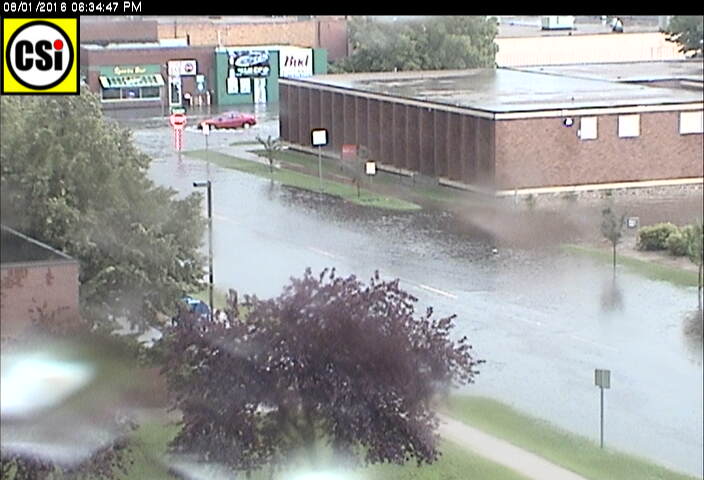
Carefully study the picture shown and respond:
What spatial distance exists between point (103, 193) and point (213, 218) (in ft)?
0.75

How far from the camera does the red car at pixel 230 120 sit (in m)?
2.22

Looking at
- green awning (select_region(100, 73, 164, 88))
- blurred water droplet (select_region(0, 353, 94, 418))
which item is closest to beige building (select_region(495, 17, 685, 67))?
green awning (select_region(100, 73, 164, 88))

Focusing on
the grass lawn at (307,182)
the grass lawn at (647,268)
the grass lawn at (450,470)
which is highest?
the grass lawn at (307,182)

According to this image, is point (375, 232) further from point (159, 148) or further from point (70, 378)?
point (70, 378)

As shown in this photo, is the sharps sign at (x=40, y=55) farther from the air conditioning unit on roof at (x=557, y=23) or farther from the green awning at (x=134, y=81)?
the air conditioning unit on roof at (x=557, y=23)

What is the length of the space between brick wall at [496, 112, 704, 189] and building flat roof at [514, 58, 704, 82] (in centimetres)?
9

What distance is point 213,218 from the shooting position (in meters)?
2.24

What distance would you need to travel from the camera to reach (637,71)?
212cm

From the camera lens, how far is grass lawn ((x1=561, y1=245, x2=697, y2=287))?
2.08 meters

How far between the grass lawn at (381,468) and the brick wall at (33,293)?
0.30m

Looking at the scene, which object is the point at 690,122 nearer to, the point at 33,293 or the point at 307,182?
the point at 307,182

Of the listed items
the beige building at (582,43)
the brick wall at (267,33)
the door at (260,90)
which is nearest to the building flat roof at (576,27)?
the beige building at (582,43)

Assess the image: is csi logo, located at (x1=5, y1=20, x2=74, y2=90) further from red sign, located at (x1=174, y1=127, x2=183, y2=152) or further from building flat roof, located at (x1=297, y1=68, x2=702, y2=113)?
building flat roof, located at (x1=297, y1=68, x2=702, y2=113)
